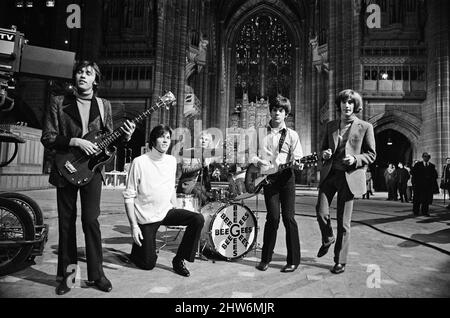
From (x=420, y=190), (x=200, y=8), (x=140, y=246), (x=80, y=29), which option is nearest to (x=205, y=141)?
(x=140, y=246)

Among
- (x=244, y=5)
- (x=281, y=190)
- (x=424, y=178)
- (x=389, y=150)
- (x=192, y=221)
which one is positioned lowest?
(x=192, y=221)

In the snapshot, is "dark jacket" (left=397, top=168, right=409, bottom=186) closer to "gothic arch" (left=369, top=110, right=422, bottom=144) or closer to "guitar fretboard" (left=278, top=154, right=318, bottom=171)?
"gothic arch" (left=369, top=110, right=422, bottom=144)

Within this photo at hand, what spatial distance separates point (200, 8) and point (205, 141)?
83.0ft

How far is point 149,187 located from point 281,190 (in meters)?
1.44

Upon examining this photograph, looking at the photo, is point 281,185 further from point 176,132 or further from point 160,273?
point 176,132

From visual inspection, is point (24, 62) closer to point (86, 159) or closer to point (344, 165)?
point (86, 159)

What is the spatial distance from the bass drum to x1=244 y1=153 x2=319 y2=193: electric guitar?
1.18 ft

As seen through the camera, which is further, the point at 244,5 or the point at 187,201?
the point at 244,5

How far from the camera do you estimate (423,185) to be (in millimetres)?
8336

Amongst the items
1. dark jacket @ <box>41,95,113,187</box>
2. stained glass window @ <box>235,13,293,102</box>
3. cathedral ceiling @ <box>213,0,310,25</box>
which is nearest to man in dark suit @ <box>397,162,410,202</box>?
dark jacket @ <box>41,95,113,187</box>

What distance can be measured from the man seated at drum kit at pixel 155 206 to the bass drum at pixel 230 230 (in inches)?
14.2

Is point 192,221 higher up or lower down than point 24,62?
lower down

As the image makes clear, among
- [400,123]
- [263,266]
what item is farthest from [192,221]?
[400,123]

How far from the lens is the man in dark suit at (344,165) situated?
317cm
